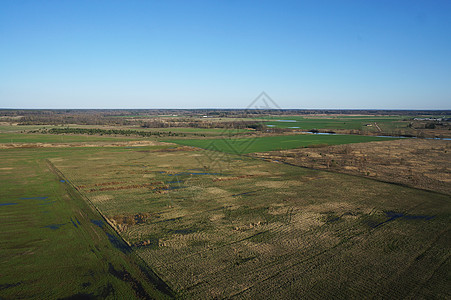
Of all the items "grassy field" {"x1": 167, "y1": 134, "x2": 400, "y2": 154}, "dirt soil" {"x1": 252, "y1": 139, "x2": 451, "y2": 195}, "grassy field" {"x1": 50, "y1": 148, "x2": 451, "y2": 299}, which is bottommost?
"grassy field" {"x1": 50, "y1": 148, "x2": 451, "y2": 299}

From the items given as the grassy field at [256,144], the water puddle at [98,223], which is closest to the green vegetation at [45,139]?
the grassy field at [256,144]

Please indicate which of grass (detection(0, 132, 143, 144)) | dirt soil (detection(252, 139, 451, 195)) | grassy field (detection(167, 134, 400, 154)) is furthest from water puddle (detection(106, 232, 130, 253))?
grass (detection(0, 132, 143, 144))

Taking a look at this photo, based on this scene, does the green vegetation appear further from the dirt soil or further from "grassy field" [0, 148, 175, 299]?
"grassy field" [0, 148, 175, 299]

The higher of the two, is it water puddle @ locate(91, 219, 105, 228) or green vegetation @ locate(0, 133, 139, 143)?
green vegetation @ locate(0, 133, 139, 143)

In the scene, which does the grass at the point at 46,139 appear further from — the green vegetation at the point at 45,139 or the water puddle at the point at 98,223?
the water puddle at the point at 98,223

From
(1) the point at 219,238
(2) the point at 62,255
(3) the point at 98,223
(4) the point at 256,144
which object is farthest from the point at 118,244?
(4) the point at 256,144

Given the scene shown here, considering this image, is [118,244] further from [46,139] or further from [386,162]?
[46,139]

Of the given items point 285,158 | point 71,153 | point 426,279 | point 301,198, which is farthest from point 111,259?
point 71,153
